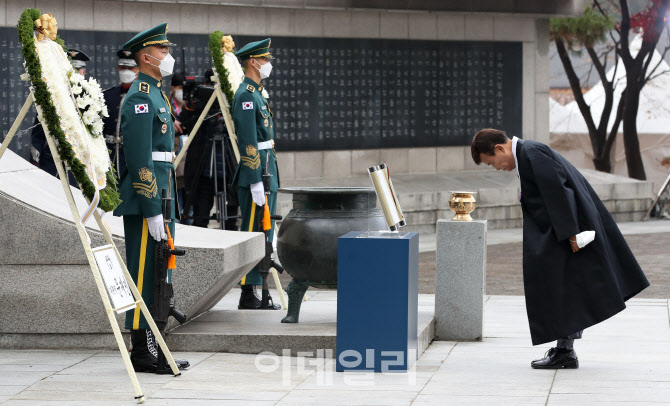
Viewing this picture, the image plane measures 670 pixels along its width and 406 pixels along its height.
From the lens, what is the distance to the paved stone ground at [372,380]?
6039 millimetres

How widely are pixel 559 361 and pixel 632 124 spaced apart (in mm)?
16571

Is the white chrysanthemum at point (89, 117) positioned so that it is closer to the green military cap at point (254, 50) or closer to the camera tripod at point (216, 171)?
the green military cap at point (254, 50)

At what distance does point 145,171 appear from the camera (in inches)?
258

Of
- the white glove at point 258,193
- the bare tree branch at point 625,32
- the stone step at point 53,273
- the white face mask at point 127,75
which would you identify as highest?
the bare tree branch at point 625,32

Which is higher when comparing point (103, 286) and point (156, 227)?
point (156, 227)

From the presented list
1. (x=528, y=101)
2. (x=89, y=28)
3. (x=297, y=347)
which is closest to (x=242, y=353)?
(x=297, y=347)

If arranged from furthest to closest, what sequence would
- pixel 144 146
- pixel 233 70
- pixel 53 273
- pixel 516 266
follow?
pixel 516 266, pixel 233 70, pixel 53 273, pixel 144 146

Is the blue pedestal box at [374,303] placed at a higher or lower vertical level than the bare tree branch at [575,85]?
lower

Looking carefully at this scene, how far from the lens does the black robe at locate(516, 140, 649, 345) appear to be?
22.3ft

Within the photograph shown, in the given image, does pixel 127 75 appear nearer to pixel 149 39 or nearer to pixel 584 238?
pixel 149 39

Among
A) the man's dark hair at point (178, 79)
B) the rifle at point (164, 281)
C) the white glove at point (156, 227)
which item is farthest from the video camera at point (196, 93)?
the white glove at point (156, 227)

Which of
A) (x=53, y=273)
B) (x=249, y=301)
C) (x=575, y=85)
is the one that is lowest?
(x=249, y=301)

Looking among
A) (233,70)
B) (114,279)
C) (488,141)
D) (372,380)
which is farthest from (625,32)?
(114,279)

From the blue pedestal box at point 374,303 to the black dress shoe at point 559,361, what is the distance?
0.81 m
